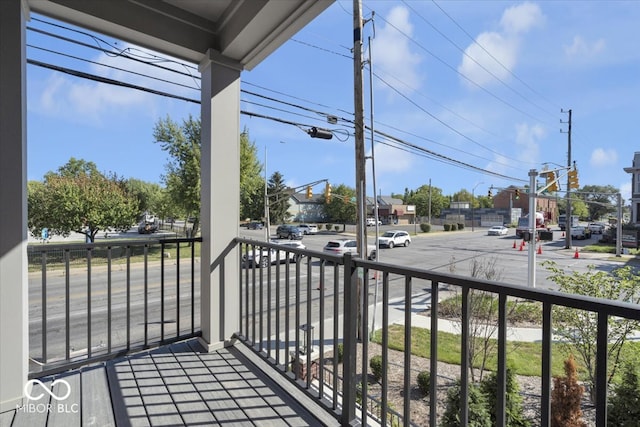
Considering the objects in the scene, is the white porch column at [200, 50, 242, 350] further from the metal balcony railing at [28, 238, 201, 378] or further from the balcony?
the metal balcony railing at [28, 238, 201, 378]

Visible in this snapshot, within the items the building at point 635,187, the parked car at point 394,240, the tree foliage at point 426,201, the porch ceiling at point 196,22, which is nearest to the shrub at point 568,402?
the porch ceiling at point 196,22

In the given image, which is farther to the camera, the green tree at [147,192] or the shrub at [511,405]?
the green tree at [147,192]

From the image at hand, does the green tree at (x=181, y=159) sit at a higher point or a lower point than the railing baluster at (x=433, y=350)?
higher

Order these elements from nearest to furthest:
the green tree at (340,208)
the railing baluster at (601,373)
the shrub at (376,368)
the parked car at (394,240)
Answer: the railing baluster at (601,373) < the shrub at (376,368) < the parked car at (394,240) < the green tree at (340,208)

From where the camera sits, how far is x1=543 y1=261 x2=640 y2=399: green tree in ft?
11.2

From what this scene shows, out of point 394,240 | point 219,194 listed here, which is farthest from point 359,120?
point 394,240

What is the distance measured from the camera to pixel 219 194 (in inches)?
88.9

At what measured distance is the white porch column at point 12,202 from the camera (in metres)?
1.51

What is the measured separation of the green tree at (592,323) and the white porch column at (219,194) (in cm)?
339

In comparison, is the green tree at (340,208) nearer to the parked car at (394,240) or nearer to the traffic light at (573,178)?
the parked car at (394,240)

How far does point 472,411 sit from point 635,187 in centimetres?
2901

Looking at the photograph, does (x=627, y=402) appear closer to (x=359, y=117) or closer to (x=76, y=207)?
(x=359, y=117)

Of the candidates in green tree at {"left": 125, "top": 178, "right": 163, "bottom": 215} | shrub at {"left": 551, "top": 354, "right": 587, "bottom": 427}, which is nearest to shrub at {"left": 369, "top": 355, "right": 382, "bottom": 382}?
shrub at {"left": 551, "top": 354, "right": 587, "bottom": 427}

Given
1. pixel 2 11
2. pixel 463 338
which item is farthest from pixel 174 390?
pixel 2 11
